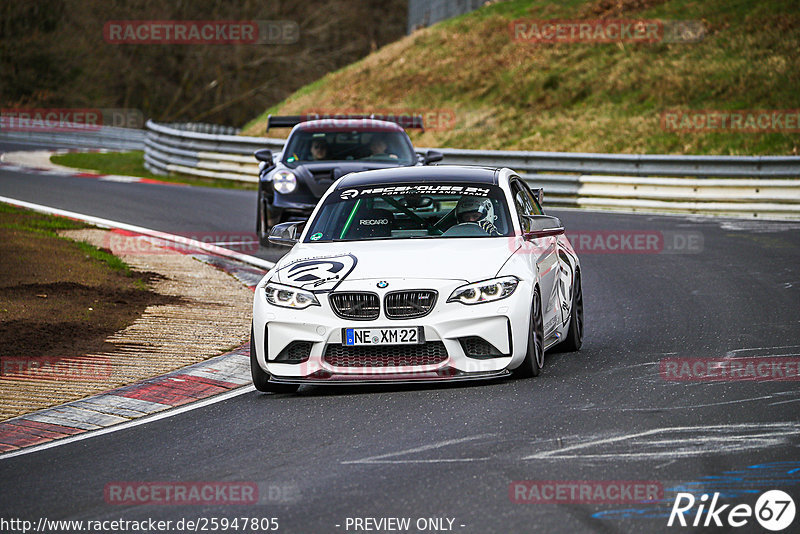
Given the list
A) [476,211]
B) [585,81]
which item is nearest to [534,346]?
[476,211]

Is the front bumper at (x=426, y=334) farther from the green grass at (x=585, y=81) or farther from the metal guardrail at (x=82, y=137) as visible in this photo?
the metal guardrail at (x=82, y=137)

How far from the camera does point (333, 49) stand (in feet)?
211

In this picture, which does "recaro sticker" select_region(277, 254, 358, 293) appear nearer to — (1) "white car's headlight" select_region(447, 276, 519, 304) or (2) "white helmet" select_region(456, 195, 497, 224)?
(1) "white car's headlight" select_region(447, 276, 519, 304)

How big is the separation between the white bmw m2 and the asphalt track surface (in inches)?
8.7

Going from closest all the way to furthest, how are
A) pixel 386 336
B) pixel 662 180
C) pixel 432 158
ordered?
pixel 386 336, pixel 432 158, pixel 662 180

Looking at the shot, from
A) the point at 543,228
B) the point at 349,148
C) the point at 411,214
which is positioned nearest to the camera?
the point at 543,228

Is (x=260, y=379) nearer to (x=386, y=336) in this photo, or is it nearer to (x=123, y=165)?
(x=386, y=336)

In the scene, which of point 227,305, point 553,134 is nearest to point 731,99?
point 553,134

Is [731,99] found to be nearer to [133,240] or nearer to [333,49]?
[133,240]

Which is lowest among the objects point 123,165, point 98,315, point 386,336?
point 123,165

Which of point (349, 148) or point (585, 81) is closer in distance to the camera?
point (349, 148)

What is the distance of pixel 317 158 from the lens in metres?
16.6

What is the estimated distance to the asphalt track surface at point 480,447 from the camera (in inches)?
228

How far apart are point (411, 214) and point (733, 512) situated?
15.0 feet
